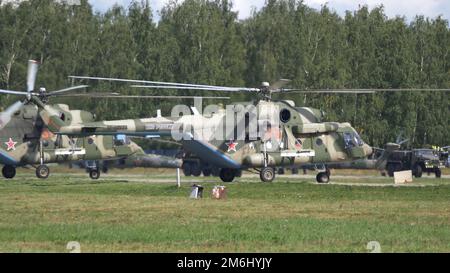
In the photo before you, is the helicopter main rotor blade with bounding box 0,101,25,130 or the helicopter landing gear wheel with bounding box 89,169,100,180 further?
the helicopter landing gear wheel with bounding box 89,169,100,180

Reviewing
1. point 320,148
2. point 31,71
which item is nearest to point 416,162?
point 320,148

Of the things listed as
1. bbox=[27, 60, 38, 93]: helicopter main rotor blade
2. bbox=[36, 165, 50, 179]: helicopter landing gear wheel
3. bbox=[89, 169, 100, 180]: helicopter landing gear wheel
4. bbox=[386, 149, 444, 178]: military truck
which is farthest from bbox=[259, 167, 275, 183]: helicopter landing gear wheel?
bbox=[386, 149, 444, 178]: military truck

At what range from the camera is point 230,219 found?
88.3ft

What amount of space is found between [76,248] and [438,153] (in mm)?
48192

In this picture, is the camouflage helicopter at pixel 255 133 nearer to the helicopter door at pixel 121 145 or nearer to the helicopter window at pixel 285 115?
the helicopter window at pixel 285 115

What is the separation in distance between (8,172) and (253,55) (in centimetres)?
3398

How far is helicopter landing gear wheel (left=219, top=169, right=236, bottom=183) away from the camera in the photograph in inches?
1959

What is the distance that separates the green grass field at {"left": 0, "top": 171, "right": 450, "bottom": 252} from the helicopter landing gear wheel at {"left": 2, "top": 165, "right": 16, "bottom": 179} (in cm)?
1823

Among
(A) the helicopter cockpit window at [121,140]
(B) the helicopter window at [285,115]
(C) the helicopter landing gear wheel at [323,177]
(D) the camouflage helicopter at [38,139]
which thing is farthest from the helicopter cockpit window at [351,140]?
(A) the helicopter cockpit window at [121,140]

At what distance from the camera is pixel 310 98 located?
262 feet

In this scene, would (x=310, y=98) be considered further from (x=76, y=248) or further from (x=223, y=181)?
(x=76, y=248)

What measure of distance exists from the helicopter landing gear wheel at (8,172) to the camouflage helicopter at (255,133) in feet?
28.9

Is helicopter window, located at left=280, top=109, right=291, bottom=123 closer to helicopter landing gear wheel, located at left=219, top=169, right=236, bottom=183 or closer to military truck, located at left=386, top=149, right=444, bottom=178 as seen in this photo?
helicopter landing gear wheel, located at left=219, top=169, right=236, bottom=183

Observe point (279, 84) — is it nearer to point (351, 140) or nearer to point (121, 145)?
point (351, 140)
